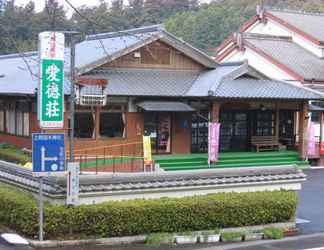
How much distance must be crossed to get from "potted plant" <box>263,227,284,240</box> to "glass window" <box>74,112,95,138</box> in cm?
1303

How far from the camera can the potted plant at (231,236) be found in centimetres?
1279

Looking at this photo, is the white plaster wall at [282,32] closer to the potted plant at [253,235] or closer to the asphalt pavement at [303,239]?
the asphalt pavement at [303,239]

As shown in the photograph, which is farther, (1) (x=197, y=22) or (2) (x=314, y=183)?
(1) (x=197, y=22)

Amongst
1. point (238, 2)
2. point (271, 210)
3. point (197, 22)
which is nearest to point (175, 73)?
point (271, 210)

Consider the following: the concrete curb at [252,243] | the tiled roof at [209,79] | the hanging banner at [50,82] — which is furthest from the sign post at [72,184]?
the tiled roof at [209,79]

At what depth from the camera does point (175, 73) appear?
28.0 meters

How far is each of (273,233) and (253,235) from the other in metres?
0.51

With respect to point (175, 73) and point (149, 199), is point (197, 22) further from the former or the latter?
point (149, 199)

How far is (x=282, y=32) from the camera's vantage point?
40.2 meters

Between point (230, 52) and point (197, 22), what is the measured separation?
23.7 meters

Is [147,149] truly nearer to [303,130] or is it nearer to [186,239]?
[303,130]

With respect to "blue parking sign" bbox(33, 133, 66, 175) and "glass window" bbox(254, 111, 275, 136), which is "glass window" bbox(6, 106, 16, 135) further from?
"blue parking sign" bbox(33, 133, 66, 175)

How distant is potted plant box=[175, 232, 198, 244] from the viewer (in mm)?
12250

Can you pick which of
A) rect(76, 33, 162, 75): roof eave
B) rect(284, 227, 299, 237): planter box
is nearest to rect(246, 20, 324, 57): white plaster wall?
rect(76, 33, 162, 75): roof eave
